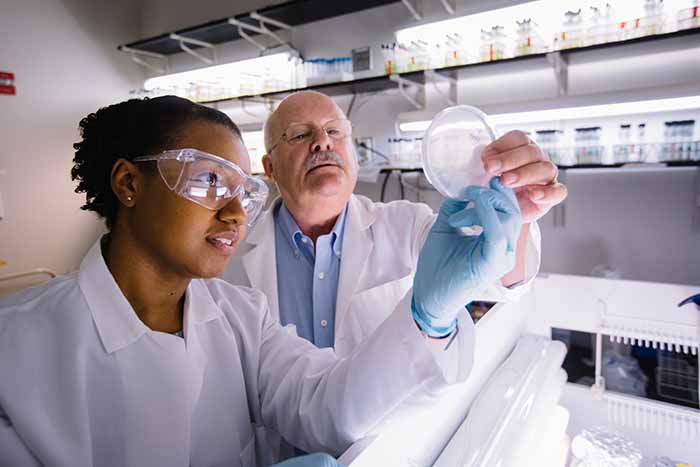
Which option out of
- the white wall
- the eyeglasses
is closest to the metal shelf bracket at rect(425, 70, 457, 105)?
the eyeglasses

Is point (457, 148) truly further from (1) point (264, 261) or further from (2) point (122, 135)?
(1) point (264, 261)

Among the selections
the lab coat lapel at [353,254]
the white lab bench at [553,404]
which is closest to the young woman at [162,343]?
the white lab bench at [553,404]

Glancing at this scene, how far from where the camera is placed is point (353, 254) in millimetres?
1648

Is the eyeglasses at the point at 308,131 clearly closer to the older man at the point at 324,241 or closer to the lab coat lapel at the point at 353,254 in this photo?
the older man at the point at 324,241

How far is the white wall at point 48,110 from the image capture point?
3.86 m

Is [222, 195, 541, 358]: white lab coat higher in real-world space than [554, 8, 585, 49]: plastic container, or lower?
lower

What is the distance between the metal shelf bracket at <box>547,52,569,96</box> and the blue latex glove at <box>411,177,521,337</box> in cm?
215

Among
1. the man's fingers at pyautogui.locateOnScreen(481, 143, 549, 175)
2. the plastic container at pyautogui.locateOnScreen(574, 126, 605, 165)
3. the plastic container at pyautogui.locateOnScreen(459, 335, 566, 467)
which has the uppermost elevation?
the plastic container at pyautogui.locateOnScreen(574, 126, 605, 165)

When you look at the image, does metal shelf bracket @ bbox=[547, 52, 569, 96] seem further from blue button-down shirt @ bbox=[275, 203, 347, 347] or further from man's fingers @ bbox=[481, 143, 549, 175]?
man's fingers @ bbox=[481, 143, 549, 175]

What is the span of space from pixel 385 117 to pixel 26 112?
10.9 feet

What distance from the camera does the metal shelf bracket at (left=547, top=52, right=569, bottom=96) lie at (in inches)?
103

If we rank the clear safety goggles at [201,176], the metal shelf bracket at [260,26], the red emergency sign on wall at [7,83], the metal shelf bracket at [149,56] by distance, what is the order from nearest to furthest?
1. the clear safety goggles at [201,176]
2. the metal shelf bracket at [260,26]
3. the red emergency sign on wall at [7,83]
4. the metal shelf bracket at [149,56]

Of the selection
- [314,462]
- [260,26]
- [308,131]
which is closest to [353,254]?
[308,131]

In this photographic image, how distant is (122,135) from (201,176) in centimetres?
21
